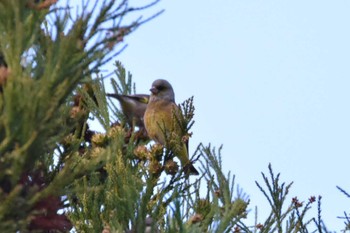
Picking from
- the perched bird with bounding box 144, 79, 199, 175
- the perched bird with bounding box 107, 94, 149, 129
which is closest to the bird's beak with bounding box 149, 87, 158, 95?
the perched bird with bounding box 144, 79, 199, 175

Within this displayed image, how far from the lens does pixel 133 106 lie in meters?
7.23

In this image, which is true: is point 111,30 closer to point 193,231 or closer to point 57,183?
point 57,183

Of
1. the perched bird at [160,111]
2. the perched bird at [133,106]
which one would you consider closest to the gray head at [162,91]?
the perched bird at [160,111]

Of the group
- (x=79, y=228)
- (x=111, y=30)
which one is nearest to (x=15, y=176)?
(x=111, y=30)

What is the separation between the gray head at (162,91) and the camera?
885 cm

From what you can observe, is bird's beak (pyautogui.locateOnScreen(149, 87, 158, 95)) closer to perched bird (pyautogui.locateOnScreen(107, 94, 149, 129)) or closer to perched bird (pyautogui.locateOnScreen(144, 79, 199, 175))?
perched bird (pyautogui.locateOnScreen(144, 79, 199, 175))

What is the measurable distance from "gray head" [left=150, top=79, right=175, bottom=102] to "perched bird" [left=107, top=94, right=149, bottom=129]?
0.41 m

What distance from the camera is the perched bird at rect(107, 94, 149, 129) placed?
6218 mm

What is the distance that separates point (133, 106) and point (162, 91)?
1853 mm

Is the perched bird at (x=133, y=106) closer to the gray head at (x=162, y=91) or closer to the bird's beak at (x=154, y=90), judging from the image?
the gray head at (x=162, y=91)

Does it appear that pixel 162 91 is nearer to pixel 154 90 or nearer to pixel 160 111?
pixel 154 90

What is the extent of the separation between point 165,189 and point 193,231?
1475 millimetres

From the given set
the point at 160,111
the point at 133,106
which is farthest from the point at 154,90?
the point at 133,106

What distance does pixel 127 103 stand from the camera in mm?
6570
